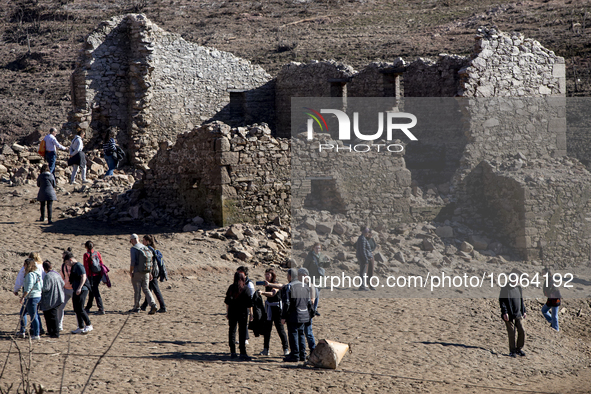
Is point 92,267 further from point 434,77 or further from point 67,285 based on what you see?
point 434,77

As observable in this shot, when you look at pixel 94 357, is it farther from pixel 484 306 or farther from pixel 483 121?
pixel 483 121

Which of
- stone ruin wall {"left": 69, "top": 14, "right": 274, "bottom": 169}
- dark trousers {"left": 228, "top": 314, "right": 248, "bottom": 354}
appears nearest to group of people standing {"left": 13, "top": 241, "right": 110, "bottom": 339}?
dark trousers {"left": 228, "top": 314, "right": 248, "bottom": 354}

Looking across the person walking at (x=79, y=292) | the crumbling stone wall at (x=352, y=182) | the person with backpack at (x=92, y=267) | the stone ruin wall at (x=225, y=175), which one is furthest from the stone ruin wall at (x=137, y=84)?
the person walking at (x=79, y=292)

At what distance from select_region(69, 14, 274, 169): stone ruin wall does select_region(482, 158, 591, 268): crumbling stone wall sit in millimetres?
8930

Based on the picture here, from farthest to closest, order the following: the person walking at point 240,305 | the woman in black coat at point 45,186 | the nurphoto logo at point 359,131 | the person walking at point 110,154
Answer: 1. the person walking at point 110,154
2. the nurphoto logo at point 359,131
3. the woman in black coat at point 45,186
4. the person walking at point 240,305

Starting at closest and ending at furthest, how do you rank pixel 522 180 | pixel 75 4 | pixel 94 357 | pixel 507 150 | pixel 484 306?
pixel 94 357
pixel 484 306
pixel 522 180
pixel 507 150
pixel 75 4

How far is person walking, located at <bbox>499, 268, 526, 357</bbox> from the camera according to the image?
9.22m

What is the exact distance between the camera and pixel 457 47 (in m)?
32.9

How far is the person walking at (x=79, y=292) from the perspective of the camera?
8508mm

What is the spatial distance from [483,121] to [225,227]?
6.79m

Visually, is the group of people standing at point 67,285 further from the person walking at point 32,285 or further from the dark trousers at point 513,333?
the dark trousers at point 513,333

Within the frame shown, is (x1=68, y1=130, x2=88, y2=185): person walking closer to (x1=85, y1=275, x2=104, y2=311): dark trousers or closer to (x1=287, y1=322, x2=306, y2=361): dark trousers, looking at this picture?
(x1=85, y1=275, x2=104, y2=311): dark trousers

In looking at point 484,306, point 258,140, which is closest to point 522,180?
point 484,306

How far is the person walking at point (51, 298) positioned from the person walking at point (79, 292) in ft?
0.69
